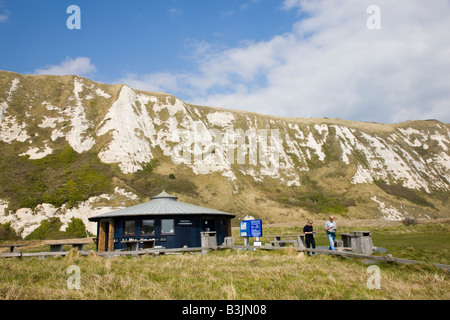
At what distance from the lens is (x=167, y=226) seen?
26.1 meters

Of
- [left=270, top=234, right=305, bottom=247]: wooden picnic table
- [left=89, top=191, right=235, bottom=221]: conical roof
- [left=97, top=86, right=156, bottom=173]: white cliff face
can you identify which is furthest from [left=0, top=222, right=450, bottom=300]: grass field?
[left=97, top=86, right=156, bottom=173]: white cliff face

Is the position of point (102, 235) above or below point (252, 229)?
below

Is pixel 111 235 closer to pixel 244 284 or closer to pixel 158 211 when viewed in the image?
A: pixel 158 211

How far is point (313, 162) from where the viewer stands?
86.6m

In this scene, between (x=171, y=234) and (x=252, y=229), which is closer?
(x=252, y=229)

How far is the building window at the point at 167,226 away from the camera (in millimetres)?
26047

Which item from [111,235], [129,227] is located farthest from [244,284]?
[111,235]

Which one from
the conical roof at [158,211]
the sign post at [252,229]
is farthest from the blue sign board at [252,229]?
the conical roof at [158,211]

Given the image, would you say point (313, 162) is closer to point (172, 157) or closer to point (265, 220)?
point (265, 220)

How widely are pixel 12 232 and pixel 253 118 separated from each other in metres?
67.8

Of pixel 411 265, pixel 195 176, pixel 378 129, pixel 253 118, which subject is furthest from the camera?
pixel 378 129

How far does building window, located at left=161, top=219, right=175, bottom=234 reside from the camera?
26.0 m
